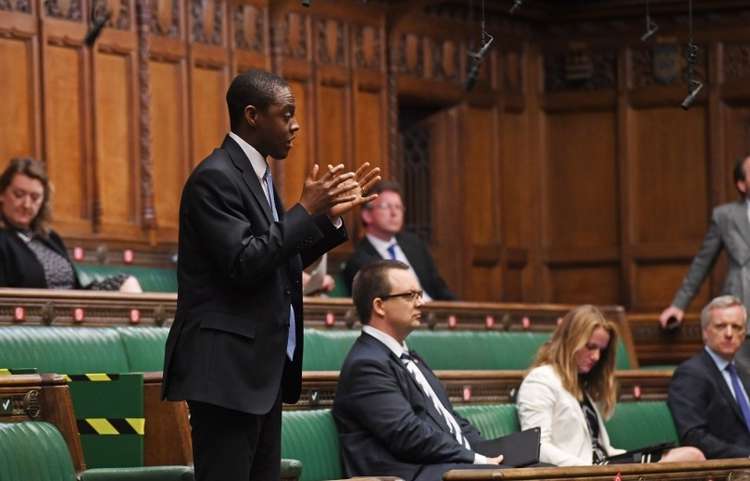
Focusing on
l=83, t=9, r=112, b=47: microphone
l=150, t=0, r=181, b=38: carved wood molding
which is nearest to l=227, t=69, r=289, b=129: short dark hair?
l=83, t=9, r=112, b=47: microphone

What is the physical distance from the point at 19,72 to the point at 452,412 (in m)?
3.48

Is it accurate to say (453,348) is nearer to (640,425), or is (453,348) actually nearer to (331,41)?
(640,425)

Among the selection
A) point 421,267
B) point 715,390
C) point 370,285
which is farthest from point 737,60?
point 370,285

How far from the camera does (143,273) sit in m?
7.64

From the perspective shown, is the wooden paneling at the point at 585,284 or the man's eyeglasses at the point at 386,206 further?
the wooden paneling at the point at 585,284

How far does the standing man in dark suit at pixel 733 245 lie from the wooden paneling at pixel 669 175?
2.55m

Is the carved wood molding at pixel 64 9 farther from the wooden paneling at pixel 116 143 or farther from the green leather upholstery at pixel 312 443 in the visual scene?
the green leather upholstery at pixel 312 443

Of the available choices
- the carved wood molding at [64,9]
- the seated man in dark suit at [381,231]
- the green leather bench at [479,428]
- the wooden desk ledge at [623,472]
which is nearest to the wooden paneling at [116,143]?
the carved wood molding at [64,9]

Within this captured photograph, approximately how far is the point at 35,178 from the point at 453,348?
1910mm

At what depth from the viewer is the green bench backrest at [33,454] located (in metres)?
3.63

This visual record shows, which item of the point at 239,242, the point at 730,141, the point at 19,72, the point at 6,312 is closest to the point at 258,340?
the point at 239,242

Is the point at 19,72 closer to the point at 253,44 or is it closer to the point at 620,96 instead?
the point at 253,44

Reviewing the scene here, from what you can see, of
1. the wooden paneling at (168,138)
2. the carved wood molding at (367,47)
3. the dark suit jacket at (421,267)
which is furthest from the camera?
the carved wood molding at (367,47)

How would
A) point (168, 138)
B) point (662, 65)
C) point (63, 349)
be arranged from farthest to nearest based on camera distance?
point (662, 65), point (168, 138), point (63, 349)
